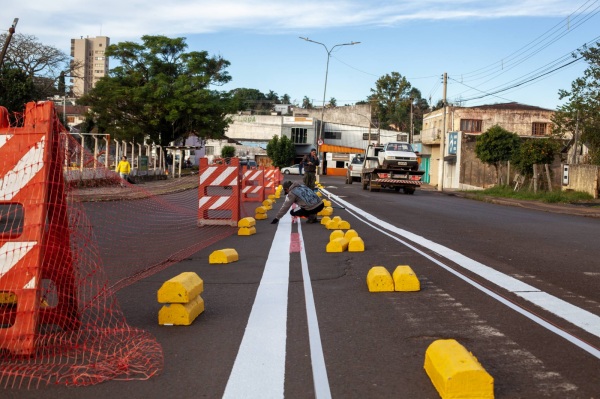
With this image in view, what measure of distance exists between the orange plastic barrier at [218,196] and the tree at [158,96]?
35199 millimetres

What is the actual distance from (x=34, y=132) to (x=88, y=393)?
213 cm

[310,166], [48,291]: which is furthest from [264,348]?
[310,166]

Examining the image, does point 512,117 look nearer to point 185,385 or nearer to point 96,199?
point 96,199

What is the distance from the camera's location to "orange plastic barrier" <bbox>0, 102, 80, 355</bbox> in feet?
15.2

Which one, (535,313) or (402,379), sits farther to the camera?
(535,313)

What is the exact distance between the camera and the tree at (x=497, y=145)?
4025 centimetres

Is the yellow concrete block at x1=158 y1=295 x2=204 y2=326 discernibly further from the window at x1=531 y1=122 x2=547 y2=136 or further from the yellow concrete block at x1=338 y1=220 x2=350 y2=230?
the window at x1=531 y1=122 x2=547 y2=136

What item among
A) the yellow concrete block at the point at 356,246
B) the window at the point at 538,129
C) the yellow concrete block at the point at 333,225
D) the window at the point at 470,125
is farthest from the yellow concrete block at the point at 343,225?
the window at the point at 538,129

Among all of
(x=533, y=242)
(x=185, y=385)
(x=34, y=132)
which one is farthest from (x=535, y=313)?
(x=533, y=242)

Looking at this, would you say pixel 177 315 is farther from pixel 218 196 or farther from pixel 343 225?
pixel 218 196

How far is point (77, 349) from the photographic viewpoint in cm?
488

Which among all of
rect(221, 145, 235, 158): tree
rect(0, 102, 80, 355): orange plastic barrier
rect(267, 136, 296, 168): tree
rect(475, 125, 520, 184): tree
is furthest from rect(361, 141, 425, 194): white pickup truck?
rect(267, 136, 296, 168): tree

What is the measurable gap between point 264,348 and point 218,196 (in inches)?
392

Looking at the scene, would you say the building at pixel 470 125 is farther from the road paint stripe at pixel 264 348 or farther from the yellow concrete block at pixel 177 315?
the yellow concrete block at pixel 177 315
